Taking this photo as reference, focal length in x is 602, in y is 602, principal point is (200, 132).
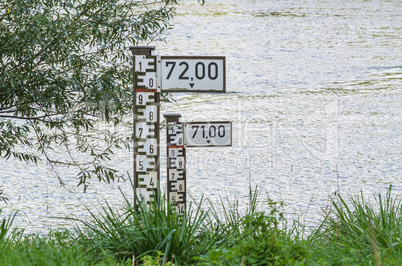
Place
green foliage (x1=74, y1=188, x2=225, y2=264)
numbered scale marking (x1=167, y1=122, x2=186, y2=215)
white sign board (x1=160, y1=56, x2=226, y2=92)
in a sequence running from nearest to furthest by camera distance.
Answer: green foliage (x1=74, y1=188, x2=225, y2=264) < white sign board (x1=160, y1=56, x2=226, y2=92) < numbered scale marking (x1=167, y1=122, x2=186, y2=215)

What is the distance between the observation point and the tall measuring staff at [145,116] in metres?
5.36

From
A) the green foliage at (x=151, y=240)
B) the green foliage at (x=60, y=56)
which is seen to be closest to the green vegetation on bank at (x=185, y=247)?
the green foliage at (x=151, y=240)

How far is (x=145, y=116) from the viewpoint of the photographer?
5438 mm

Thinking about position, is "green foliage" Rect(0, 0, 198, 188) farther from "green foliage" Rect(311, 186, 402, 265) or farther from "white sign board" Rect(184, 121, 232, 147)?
"green foliage" Rect(311, 186, 402, 265)

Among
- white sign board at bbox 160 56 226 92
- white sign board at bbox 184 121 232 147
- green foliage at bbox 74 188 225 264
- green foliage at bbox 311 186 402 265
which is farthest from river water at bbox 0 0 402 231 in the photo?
green foliage at bbox 74 188 225 264

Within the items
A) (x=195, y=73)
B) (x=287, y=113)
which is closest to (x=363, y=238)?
(x=195, y=73)

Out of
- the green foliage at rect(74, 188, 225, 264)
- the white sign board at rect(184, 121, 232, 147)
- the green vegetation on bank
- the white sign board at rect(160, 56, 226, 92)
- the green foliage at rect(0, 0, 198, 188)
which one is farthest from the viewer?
the white sign board at rect(184, 121, 232, 147)

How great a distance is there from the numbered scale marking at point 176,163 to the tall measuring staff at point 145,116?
2.37ft

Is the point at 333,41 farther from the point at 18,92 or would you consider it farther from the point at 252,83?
the point at 18,92

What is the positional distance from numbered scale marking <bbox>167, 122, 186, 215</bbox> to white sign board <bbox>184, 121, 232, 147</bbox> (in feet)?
1.99

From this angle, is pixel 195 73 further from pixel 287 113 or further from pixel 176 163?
pixel 287 113

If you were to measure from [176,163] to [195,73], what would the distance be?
138 centimetres

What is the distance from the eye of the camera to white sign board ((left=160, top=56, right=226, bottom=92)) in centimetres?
519

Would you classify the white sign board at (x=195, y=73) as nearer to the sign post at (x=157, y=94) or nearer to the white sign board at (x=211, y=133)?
the sign post at (x=157, y=94)
